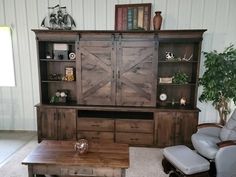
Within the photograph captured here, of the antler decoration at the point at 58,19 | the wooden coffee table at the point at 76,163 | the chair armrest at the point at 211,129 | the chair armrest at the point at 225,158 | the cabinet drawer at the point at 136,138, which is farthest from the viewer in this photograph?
the antler decoration at the point at 58,19

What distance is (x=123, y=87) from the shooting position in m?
3.48

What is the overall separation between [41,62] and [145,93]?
193 cm

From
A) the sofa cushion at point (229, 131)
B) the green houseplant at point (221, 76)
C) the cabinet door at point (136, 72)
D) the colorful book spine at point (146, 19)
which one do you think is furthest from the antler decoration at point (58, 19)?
the sofa cushion at point (229, 131)

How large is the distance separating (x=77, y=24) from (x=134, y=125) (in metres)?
2.12

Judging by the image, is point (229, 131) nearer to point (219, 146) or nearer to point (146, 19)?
point (219, 146)

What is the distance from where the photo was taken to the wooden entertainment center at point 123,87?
334cm

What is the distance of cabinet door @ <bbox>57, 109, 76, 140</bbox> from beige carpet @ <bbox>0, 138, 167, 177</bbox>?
0.56 metres

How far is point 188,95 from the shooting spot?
3736 millimetres

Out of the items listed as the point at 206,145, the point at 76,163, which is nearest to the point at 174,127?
the point at 206,145

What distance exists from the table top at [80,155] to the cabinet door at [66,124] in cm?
100

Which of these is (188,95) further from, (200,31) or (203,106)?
(200,31)

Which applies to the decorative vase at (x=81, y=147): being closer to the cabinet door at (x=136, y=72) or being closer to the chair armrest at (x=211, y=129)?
the cabinet door at (x=136, y=72)

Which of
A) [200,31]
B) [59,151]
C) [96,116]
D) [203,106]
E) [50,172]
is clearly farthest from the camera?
[203,106]

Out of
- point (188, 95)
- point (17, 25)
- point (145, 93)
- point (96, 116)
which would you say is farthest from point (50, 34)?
point (188, 95)
